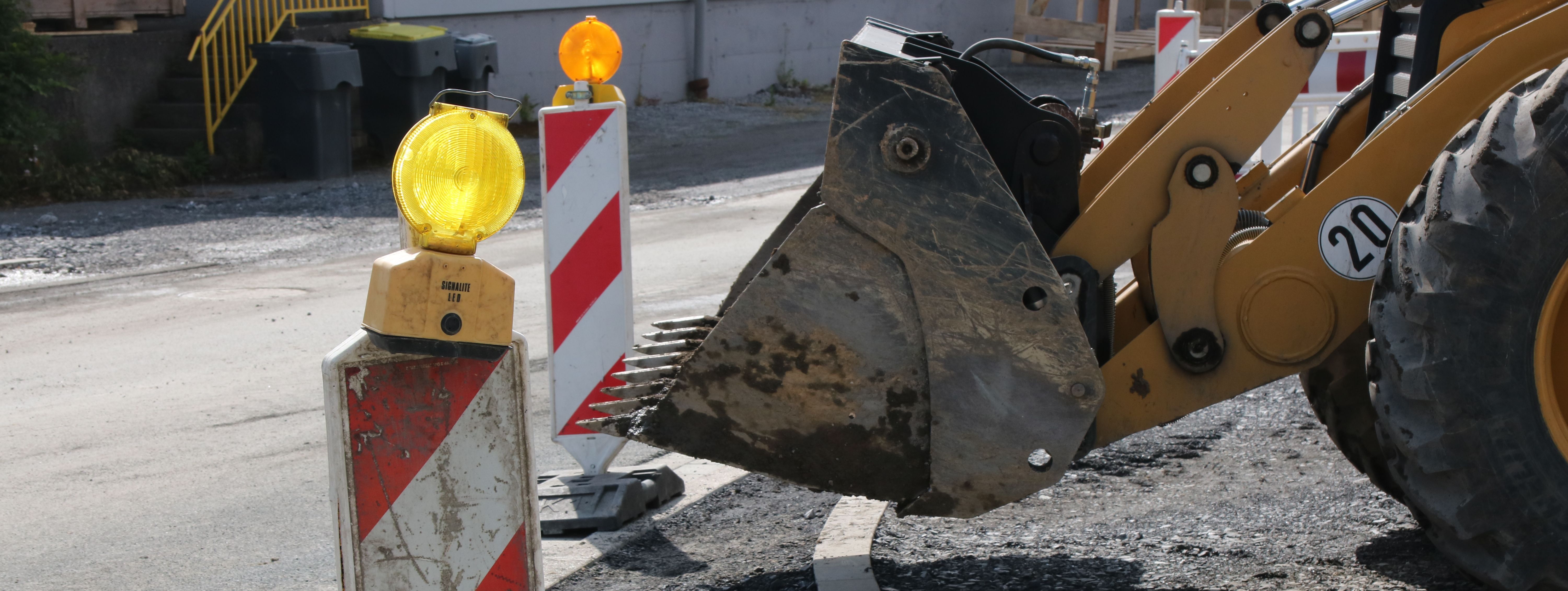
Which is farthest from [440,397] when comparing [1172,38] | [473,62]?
[473,62]

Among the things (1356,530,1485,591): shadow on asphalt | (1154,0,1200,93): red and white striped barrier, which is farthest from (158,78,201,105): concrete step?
(1356,530,1485,591): shadow on asphalt

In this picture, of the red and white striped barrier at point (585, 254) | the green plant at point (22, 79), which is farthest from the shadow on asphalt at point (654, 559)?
the green plant at point (22, 79)

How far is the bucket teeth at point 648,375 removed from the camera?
126 inches

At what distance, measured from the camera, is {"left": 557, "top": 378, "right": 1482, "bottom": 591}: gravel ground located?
140 inches

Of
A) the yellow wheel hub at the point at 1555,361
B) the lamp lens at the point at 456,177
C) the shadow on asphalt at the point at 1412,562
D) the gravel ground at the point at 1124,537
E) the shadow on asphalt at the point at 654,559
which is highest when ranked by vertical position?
the lamp lens at the point at 456,177

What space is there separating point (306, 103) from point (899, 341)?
38.2ft

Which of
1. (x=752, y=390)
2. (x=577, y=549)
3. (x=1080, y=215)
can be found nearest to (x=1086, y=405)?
(x=1080, y=215)

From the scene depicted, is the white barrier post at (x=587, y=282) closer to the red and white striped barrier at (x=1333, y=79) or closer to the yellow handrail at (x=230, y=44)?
the red and white striped barrier at (x=1333, y=79)

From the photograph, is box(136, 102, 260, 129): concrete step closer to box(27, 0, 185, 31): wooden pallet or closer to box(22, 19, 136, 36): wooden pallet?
box(22, 19, 136, 36): wooden pallet

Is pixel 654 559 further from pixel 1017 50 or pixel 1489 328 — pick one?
pixel 1489 328

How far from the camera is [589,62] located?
4426mm

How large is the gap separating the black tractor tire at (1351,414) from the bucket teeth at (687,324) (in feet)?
5.19

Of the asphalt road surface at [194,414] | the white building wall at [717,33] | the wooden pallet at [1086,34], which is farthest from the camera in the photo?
the wooden pallet at [1086,34]

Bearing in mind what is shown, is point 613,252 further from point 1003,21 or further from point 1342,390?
point 1003,21
